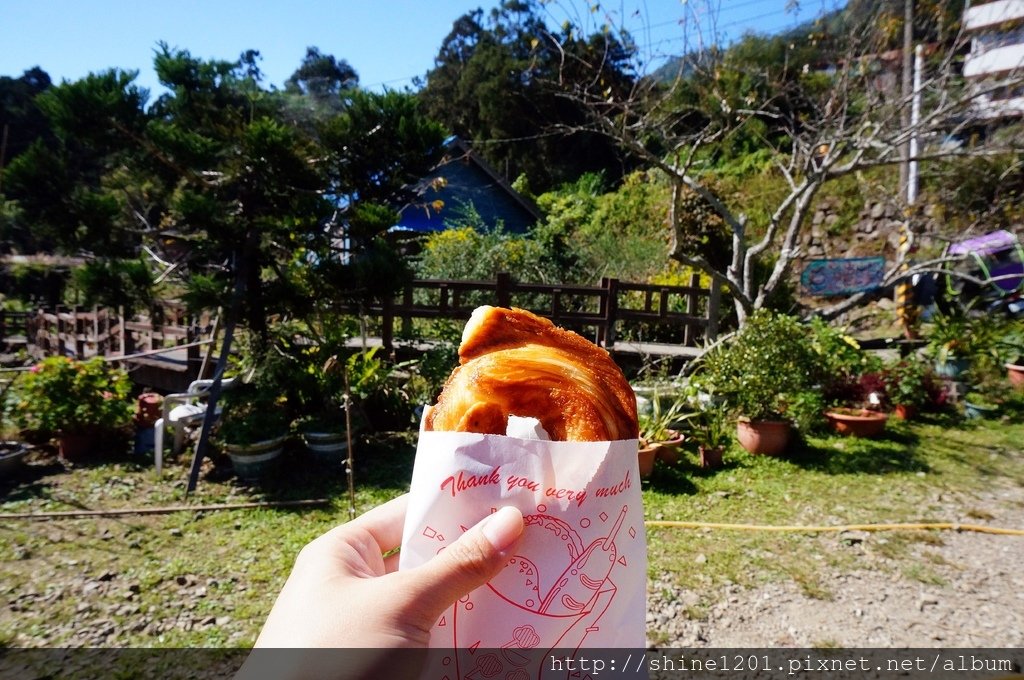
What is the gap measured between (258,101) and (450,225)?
10.8 meters

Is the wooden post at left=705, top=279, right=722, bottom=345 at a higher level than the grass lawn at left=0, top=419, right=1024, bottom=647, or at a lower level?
higher

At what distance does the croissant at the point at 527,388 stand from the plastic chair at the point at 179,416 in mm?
5335

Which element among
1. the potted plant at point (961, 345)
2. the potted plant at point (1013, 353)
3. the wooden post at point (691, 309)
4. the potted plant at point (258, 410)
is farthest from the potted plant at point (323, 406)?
the potted plant at point (1013, 353)

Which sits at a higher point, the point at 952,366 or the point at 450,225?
the point at 450,225

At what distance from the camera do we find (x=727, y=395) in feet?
22.8

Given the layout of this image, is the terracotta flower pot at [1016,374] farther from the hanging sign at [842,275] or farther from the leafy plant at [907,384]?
the hanging sign at [842,275]

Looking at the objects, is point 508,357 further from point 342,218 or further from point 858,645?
point 342,218

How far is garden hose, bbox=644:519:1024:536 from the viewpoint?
4.71m

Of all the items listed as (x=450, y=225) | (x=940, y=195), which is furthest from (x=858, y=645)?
(x=450, y=225)

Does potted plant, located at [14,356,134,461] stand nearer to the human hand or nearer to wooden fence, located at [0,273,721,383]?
wooden fence, located at [0,273,721,383]

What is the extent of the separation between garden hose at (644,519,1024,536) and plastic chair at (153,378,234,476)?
477 cm

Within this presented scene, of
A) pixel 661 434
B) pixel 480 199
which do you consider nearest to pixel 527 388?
pixel 661 434

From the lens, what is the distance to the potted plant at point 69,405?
6.32 m

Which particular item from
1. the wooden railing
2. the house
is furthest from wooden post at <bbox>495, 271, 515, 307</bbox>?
the house
